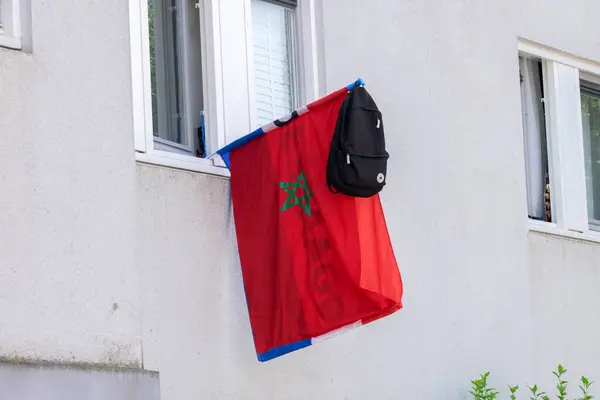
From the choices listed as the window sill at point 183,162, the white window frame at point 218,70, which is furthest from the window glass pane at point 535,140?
the window sill at point 183,162

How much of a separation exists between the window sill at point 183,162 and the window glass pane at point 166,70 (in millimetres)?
Answer: 292

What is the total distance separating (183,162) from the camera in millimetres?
8352

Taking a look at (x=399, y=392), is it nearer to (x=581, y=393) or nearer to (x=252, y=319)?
(x=252, y=319)

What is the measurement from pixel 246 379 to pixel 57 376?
201 centimetres

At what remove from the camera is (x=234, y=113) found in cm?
880

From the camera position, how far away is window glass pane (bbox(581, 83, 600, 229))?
12.0 metres

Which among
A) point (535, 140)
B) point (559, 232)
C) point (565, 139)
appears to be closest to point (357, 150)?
point (559, 232)

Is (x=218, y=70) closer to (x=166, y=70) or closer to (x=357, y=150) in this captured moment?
(x=166, y=70)

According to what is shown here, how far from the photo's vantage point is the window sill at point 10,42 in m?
6.83

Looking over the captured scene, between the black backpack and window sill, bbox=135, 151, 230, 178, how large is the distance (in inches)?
36.7

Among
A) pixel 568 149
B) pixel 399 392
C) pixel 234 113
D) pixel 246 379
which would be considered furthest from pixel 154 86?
pixel 568 149

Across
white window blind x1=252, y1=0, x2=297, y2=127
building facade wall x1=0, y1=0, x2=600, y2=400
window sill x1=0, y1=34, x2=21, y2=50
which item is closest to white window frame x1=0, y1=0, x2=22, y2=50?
window sill x1=0, y1=34, x2=21, y2=50

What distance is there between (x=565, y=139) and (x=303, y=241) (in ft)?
13.6

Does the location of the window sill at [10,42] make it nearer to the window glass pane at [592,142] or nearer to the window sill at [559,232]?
the window sill at [559,232]
